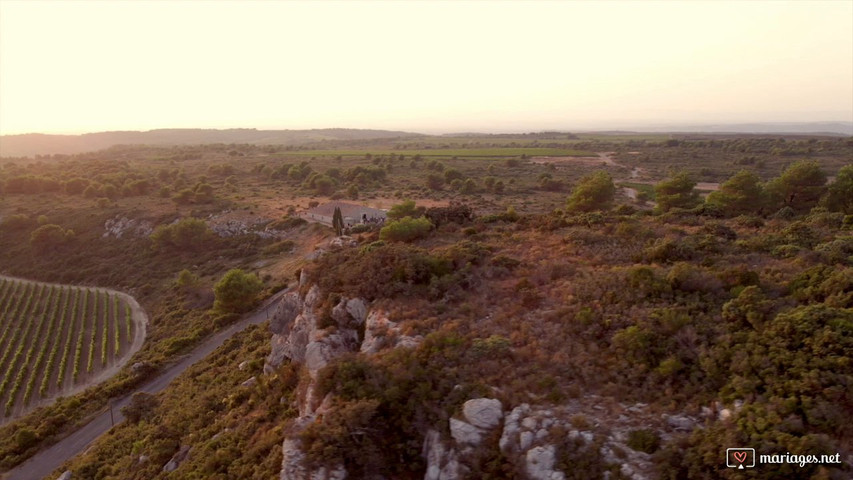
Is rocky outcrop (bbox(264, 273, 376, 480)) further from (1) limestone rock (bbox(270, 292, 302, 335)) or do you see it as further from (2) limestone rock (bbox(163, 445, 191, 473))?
(2) limestone rock (bbox(163, 445, 191, 473))

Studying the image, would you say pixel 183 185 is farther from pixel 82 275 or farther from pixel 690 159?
pixel 690 159

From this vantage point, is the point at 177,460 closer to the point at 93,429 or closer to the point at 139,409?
the point at 139,409

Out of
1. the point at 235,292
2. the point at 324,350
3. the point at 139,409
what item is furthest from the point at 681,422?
the point at 235,292

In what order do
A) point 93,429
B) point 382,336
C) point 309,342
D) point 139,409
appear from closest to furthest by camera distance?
point 382,336, point 309,342, point 139,409, point 93,429

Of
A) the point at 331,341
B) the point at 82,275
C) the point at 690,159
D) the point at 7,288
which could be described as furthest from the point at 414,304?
the point at 690,159

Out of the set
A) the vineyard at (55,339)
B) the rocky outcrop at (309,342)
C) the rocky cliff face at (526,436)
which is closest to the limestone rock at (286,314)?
the rocky outcrop at (309,342)
